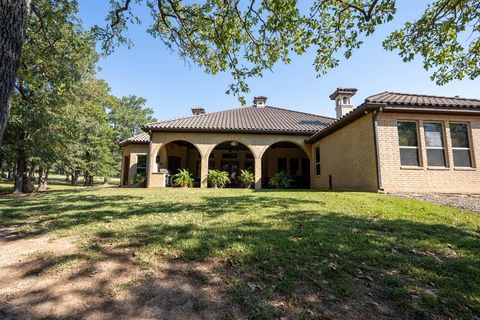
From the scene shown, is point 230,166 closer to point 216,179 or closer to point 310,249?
point 216,179

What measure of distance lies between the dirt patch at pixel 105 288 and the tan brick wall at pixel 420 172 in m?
8.63

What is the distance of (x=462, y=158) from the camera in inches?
374

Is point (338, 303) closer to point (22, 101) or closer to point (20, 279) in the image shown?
point (20, 279)

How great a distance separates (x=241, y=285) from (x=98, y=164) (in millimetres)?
27356

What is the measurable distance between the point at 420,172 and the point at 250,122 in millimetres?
10596

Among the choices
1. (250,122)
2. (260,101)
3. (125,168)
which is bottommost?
(125,168)

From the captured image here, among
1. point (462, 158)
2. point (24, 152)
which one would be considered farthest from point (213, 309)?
point (24, 152)

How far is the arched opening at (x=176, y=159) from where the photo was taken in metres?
17.3

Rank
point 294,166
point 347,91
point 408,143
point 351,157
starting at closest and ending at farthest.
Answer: point 408,143, point 351,157, point 347,91, point 294,166

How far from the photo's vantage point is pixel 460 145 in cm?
962

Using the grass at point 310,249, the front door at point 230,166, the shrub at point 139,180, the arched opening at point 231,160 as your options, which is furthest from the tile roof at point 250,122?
the grass at point 310,249

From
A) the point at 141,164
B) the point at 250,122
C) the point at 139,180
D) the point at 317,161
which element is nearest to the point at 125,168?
the point at 141,164

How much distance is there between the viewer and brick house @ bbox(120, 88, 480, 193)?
9242 millimetres

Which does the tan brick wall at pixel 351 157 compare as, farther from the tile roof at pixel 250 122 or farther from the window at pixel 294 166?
the window at pixel 294 166
